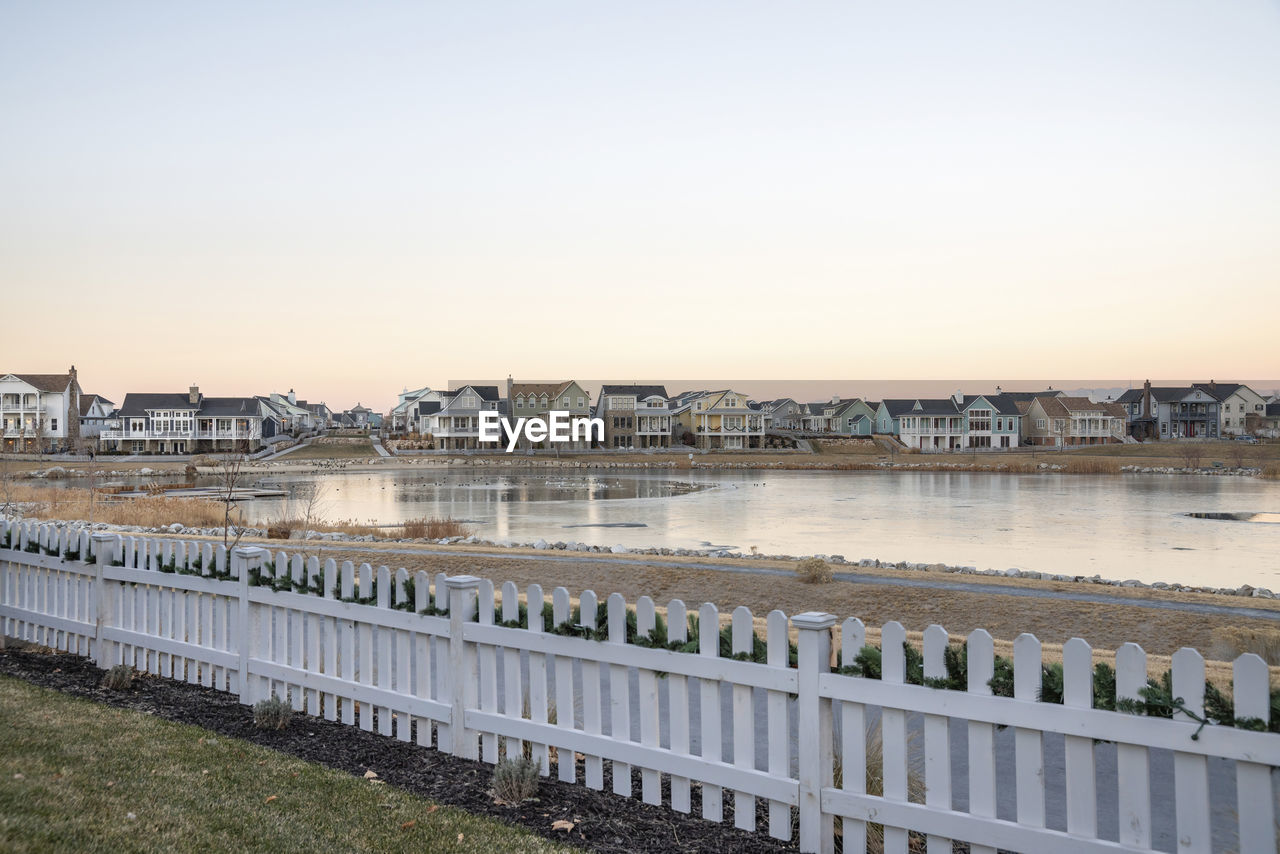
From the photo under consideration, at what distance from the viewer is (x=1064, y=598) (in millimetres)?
15242

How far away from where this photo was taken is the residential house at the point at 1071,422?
11538 cm

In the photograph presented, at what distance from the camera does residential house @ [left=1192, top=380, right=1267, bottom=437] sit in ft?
407

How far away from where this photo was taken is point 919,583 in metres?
16.6

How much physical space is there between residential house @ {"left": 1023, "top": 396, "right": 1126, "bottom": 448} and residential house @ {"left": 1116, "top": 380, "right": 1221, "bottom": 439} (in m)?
4.33

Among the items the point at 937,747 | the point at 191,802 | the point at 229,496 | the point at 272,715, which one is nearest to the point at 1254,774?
the point at 937,747

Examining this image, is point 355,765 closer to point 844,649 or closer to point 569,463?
point 844,649

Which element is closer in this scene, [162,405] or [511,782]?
[511,782]

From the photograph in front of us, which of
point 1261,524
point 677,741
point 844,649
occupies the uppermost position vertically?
point 844,649

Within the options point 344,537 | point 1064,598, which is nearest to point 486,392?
point 344,537

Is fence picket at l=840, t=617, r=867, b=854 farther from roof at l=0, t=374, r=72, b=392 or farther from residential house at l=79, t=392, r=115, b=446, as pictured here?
residential house at l=79, t=392, r=115, b=446

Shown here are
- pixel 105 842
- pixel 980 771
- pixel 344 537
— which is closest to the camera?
pixel 980 771

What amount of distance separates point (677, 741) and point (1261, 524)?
39946 mm

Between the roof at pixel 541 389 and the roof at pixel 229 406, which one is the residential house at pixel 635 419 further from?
the roof at pixel 229 406

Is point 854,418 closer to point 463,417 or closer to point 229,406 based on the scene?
point 463,417
